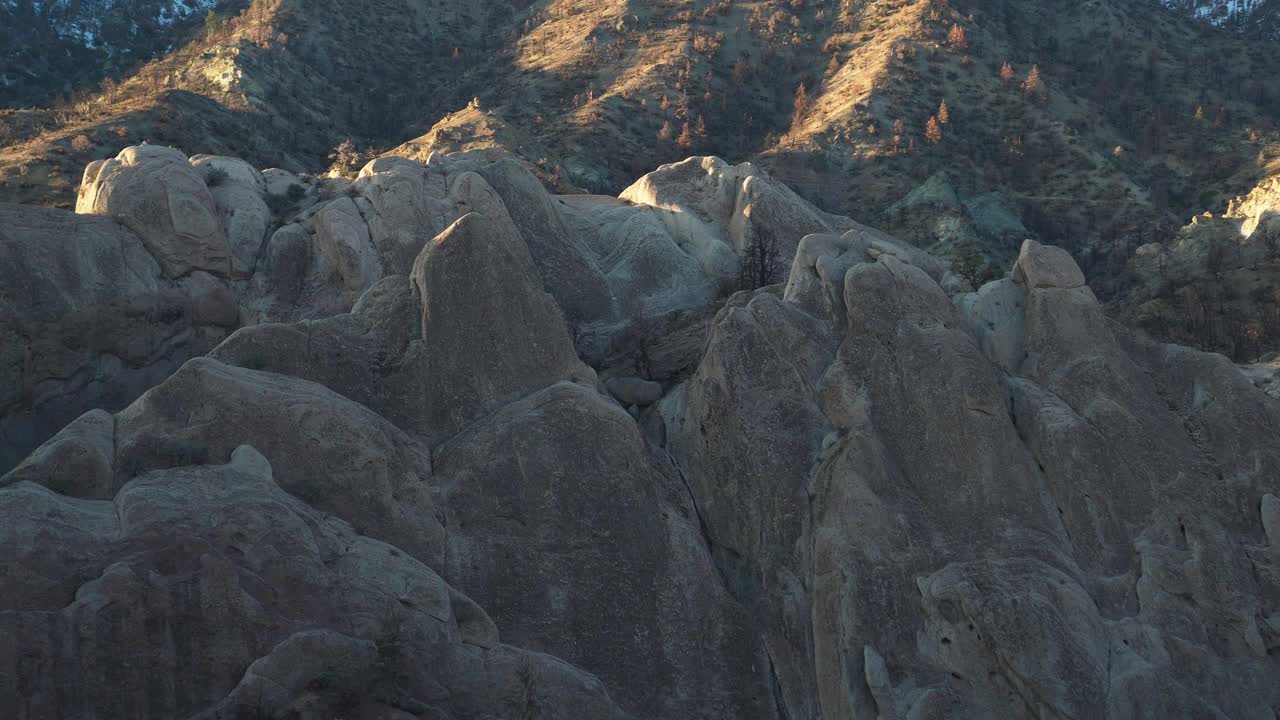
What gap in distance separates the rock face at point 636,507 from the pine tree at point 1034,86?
1925 inches

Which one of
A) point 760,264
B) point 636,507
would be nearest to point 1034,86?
point 760,264

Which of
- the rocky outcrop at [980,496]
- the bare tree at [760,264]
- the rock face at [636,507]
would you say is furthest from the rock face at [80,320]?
the bare tree at [760,264]

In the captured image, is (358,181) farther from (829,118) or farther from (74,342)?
(829,118)

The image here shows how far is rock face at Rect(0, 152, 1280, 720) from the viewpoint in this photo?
52.2 feet

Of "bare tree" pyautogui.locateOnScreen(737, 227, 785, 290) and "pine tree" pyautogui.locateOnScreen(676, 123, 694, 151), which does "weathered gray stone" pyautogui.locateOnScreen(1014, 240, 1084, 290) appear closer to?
"bare tree" pyautogui.locateOnScreen(737, 227, 785, 290)

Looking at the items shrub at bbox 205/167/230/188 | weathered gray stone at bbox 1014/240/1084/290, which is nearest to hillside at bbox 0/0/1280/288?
shrub at bbox 205/167/230/188

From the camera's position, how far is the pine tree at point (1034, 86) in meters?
69.6

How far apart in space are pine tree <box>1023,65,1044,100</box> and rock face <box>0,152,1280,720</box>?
4889 centimetres

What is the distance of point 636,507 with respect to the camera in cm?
2108

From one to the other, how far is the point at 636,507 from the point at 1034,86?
5745 centimetres

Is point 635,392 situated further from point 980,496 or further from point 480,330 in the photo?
point 980,496

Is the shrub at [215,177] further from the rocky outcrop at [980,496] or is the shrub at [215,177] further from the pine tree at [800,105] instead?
the pine tree at [800,105]

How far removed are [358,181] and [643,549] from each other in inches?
600

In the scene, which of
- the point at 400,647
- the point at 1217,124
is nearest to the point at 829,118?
the point at 1217,124
